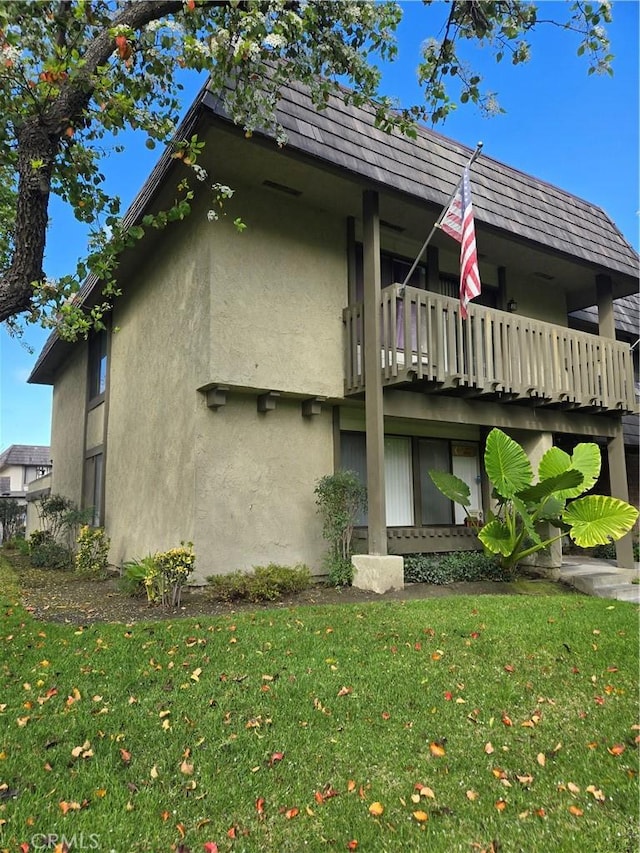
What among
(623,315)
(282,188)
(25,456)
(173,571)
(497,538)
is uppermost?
(282,188)

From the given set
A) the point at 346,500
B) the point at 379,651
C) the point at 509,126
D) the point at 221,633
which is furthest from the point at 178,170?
the point at 379,651

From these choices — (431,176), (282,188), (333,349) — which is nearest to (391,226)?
(431,176)

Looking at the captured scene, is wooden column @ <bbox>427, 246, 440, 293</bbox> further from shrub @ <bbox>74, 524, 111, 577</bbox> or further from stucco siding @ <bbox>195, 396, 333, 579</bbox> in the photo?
shrub @ <bbox>74, 524, 111, 577</bbox>

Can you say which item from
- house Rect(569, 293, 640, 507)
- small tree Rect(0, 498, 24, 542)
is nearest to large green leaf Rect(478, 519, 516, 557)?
house Rect(569, 293, 640, 507)

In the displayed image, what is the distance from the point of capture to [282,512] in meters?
8.81

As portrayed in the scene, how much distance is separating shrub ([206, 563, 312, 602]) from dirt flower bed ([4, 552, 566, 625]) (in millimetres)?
132

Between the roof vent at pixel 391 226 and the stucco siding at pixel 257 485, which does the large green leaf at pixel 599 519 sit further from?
the roof vent at pixel 391 226

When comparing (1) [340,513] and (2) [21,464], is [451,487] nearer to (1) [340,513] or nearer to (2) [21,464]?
(1) [340,513]

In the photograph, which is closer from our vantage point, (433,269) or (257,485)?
(257,485)

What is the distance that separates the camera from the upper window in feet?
48.9

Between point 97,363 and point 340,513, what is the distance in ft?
31.8

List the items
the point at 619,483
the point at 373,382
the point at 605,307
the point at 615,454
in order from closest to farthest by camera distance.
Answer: the point at 373,382 < the point at 619,483 < the point at 615,454 < the point at 605,307

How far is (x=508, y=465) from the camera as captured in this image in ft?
28.2

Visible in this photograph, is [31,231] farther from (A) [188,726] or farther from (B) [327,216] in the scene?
(B) [327,216]
